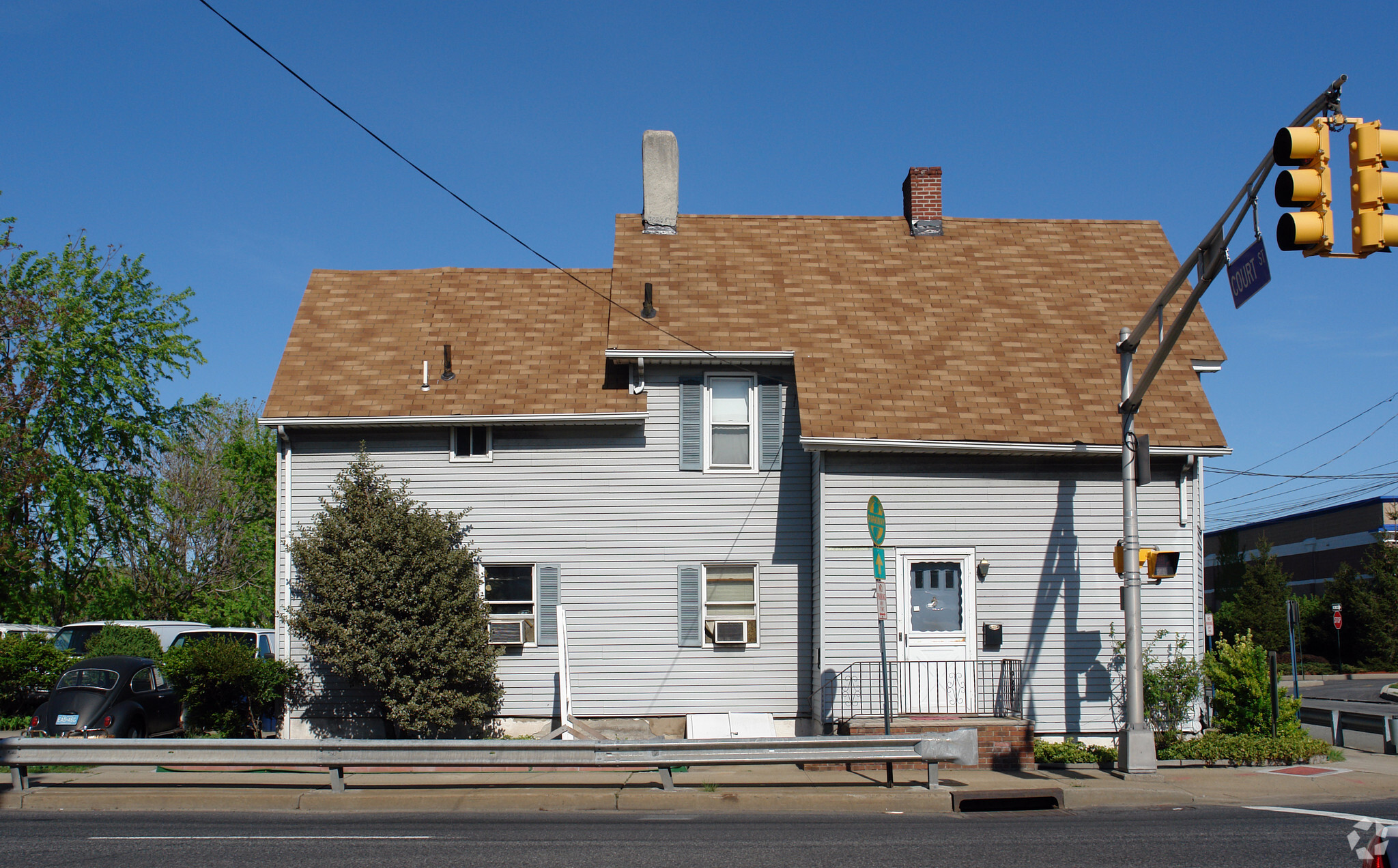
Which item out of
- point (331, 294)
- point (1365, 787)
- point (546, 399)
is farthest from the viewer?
point (331, 294)

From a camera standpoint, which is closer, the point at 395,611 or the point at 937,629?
the point at 395,611

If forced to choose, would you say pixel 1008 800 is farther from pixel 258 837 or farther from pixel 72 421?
pixel 72 421

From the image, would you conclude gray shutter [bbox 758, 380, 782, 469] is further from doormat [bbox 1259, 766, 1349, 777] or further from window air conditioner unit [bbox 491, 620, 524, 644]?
doormat [bbox 1259, 766, 1349, 777]

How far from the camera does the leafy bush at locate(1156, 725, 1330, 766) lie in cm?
1441

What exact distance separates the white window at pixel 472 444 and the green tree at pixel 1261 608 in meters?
34.7

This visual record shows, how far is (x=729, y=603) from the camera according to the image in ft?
54.3

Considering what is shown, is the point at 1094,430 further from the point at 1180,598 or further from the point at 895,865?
the point at 895,865

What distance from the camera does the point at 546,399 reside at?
16734 millimetres

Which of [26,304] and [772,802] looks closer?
[772,802]

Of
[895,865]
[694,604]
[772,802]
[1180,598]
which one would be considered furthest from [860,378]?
[895,865]

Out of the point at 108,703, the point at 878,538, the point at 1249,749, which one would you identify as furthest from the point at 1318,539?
the point at 108,703

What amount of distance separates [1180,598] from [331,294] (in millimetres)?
14969

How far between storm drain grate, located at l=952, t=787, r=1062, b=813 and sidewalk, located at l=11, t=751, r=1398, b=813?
1.9 inches

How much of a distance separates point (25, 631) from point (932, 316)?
19.4 meters
